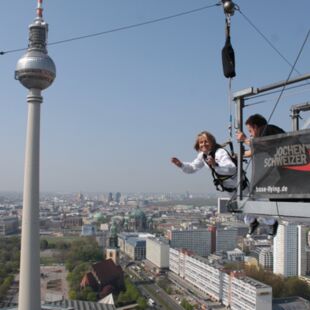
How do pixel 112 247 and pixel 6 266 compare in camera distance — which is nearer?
pixel 6 266

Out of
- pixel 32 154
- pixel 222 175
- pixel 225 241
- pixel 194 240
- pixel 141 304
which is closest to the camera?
pixel 222 175

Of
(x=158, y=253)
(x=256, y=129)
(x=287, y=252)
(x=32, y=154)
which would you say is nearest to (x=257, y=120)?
(x=256, y=129)

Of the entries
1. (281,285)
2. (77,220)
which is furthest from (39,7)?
(77,220)

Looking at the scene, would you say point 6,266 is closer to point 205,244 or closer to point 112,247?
point 112,247

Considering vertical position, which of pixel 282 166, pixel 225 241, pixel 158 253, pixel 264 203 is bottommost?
pixel 158 253

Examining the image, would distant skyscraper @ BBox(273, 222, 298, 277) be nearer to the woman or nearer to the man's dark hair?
the woman

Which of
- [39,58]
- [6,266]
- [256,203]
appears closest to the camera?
[256,203]

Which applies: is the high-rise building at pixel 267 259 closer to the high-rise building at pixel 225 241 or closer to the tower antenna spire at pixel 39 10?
the high-rise building at pixel 225 241

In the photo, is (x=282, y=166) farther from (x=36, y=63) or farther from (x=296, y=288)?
(x=296, y=288)
